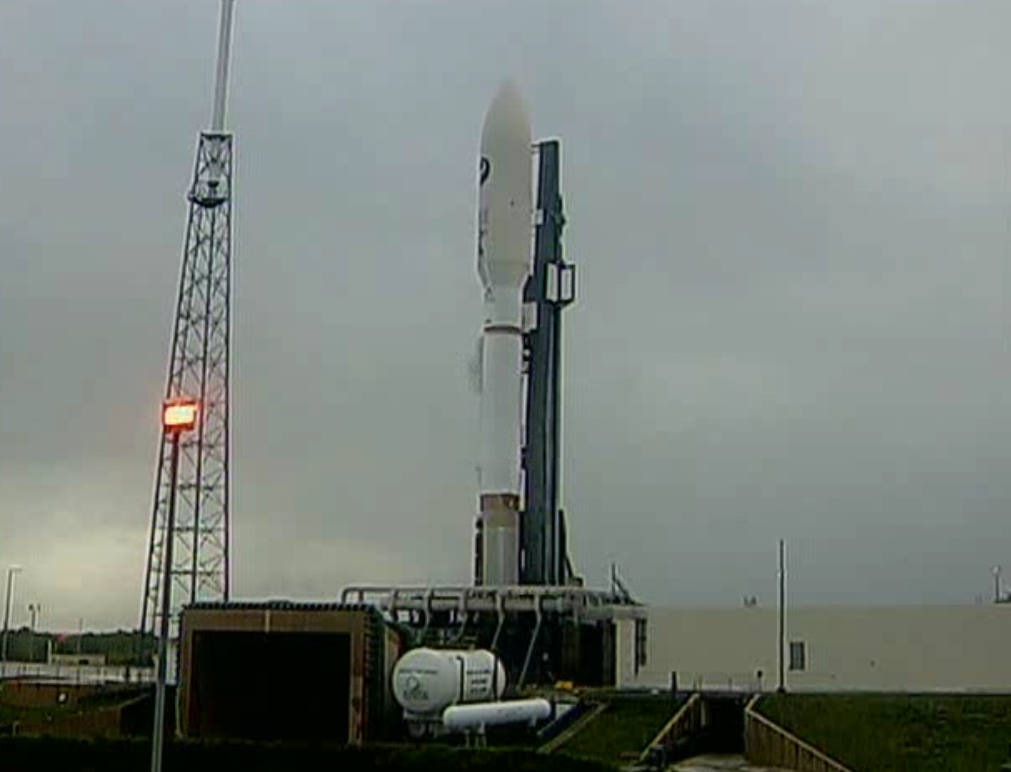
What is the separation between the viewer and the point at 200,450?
2464 inches

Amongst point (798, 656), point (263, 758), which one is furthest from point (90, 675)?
point (263, 758)

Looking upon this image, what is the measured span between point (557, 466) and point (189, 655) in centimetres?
2548

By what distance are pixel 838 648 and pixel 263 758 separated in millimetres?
31275

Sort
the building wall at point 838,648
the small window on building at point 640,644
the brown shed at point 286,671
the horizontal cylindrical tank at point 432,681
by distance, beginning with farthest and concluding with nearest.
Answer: the small window on building at point 640,644 → the building wall at point 838,648 → the brown shed at point 286,671 → the horizontal cylindrical tank at point 432,681

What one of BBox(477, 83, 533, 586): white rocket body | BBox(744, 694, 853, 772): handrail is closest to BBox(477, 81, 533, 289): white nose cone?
BBox(477, 83, 533, 586): white rocket body

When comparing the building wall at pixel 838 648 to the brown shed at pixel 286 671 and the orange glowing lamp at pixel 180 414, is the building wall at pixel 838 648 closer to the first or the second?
the brown shed at pixel 286 671

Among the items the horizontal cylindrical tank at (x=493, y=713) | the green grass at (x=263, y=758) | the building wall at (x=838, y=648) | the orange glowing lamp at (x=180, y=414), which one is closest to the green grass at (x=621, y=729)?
the horizontal cylindrical tank at (x=493, y=713)

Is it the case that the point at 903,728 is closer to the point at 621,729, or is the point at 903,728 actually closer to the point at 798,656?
the point at 621,729

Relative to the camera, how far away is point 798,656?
6531 centimetres

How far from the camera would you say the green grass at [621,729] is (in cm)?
4553

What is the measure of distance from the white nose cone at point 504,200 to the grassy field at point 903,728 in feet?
74.1

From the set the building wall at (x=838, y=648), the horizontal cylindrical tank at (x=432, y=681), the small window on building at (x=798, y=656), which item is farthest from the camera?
the small window on building at (x=798, y=656)

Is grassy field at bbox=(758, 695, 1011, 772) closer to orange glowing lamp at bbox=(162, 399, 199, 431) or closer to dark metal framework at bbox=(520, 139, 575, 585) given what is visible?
dark metal framework at bbox=(520, 139, 575, 585)

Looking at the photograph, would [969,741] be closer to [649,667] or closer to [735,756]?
[735,756]
